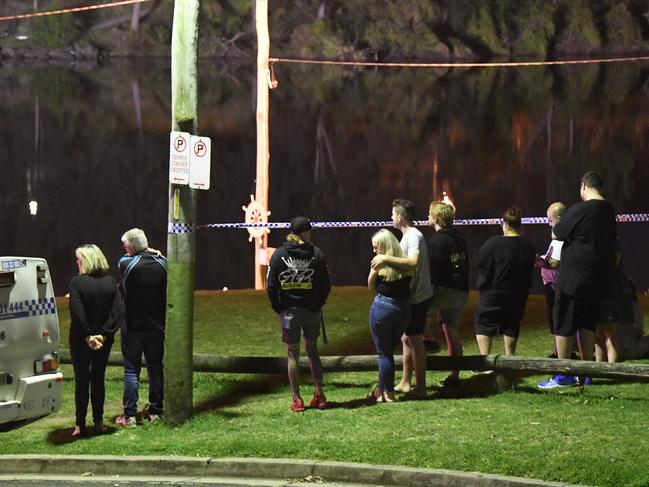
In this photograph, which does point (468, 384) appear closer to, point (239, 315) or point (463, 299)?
point (463, 299)

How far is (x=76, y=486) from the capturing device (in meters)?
10.9

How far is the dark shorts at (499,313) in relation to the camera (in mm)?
13258

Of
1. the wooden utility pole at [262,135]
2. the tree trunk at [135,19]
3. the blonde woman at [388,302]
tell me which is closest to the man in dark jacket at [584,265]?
the blonde woman at [388,302]

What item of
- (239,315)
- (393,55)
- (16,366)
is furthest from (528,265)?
(393,55)

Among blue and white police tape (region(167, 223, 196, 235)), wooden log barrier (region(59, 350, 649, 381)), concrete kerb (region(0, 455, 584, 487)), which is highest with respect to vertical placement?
blue and white police tape (region(167, 223, 196, 235))

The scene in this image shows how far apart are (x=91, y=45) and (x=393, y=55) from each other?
1256 inches

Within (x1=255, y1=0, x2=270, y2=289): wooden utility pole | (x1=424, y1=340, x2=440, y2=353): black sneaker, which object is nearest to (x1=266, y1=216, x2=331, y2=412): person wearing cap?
(x1=424, y1=340, x2=440, y2=353): black sneaker

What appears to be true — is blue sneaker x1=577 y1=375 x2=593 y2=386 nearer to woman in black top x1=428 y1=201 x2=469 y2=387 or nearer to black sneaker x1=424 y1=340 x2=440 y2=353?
woman in black top x1=428 y1=201 x2=469 y2=387

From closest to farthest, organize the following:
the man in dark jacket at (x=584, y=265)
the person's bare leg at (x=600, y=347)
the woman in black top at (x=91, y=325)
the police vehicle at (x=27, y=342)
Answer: the police vehicle at (x=27, y=342) < the woman in black top at (x=91, y=325) < the man in dark jacket at (x=584, y=265) < the person's bare leg at (x=600, y=347)

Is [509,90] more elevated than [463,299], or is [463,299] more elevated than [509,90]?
[509,90]

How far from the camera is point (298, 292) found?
1254 centimetres

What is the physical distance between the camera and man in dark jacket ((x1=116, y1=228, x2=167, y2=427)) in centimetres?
1251

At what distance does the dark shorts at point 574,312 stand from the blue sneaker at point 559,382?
38cm

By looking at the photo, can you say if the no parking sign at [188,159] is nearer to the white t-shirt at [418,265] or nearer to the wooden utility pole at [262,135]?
the white t-shirt at [418,265]
